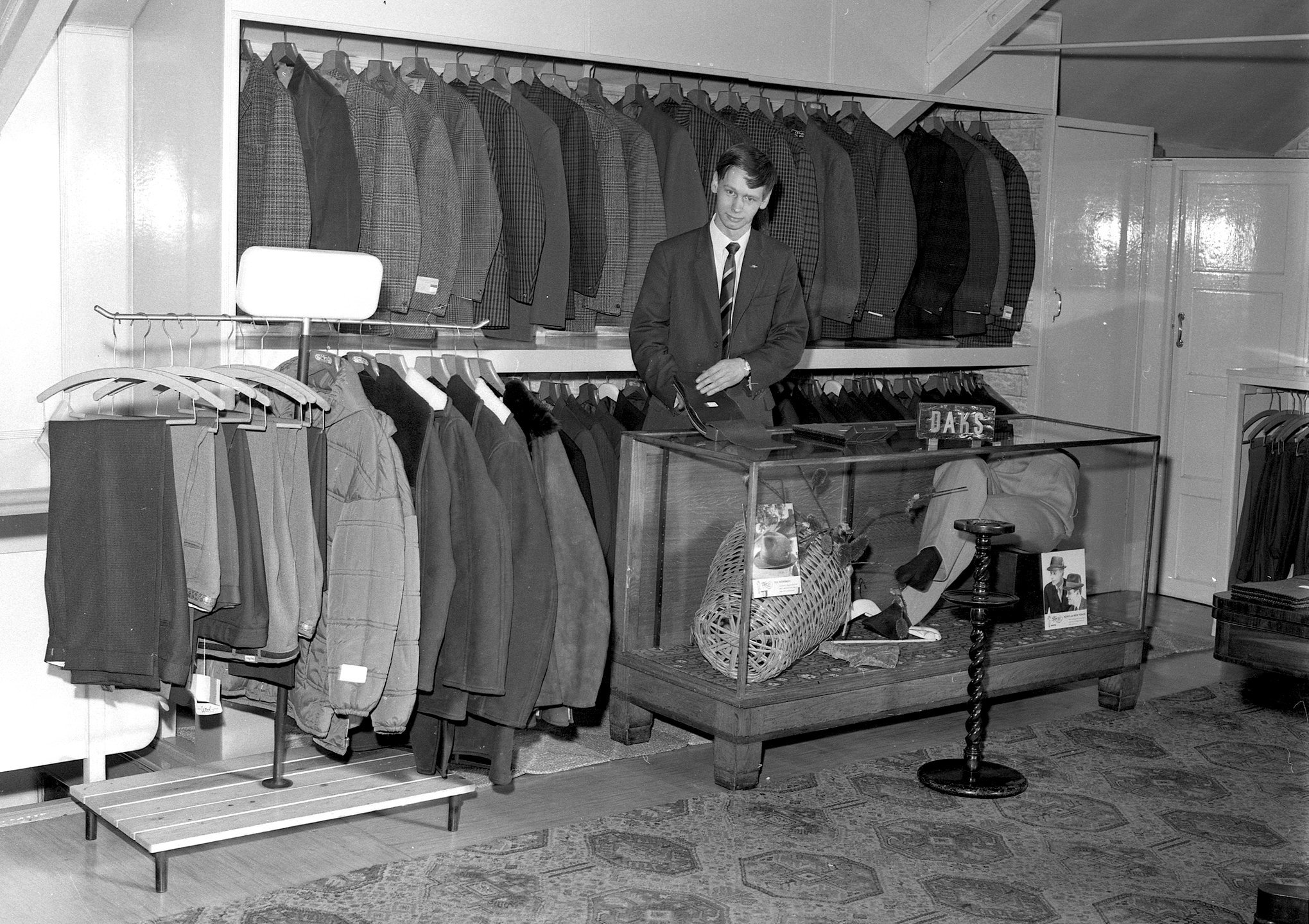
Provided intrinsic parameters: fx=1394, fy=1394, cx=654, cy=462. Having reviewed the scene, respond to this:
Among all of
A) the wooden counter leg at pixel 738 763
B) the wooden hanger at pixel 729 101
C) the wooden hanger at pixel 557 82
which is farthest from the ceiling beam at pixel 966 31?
the wooden counter leg at pixel 738 763

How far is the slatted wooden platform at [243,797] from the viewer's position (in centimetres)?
292

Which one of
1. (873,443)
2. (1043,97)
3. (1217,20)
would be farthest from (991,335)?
(873,443)

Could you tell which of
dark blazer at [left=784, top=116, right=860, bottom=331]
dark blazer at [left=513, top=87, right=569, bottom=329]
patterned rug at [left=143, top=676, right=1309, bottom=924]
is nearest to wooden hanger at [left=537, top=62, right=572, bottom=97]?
dark blazer at [left=513, top=87, right=569, bottom=329]

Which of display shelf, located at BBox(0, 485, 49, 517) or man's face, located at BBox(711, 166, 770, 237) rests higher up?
man's face, located at BBox(711, 166, 770, 237)

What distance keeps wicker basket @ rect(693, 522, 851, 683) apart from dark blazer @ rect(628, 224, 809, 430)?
1.55ft

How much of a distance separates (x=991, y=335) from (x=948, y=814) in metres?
2.66

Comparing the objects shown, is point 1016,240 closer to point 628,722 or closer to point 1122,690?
point 1122,690

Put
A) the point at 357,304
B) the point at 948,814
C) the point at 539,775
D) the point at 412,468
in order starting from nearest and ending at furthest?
the point at 357,304 → the point at 412,468 → the point at 948,814 → the point at 539,775

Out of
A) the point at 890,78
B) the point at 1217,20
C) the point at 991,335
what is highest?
the point at 1217,20

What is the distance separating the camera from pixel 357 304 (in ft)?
10.1

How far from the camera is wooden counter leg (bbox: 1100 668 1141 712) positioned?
14.5ft

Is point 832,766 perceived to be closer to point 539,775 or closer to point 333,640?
point 539,775

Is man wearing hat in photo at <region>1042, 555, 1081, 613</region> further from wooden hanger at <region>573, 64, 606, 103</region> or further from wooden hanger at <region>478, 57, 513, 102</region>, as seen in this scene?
wooden hanger at <region>478, 57, 513, 102</region>

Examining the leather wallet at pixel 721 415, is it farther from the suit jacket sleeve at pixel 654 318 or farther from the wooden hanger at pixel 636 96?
the wooden hanger at pixel 636 96
